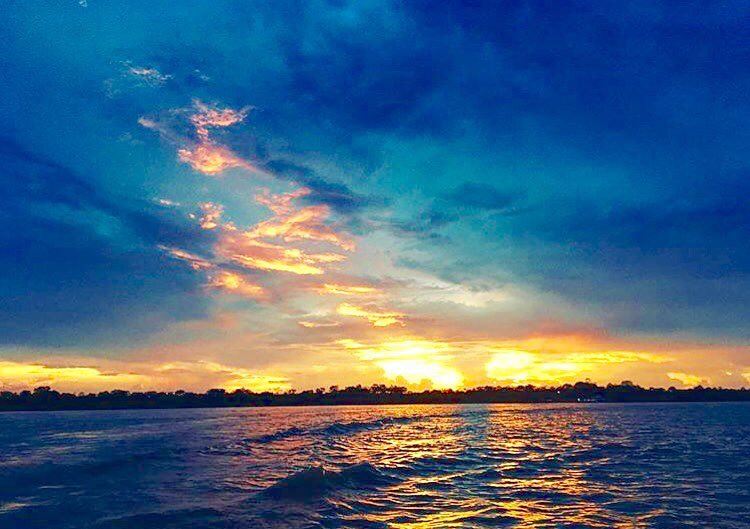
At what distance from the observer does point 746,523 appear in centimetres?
1947

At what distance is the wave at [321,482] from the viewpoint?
26000mm

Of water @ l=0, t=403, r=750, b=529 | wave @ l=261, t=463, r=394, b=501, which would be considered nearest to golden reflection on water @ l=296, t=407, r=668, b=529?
water @ l=0, t=403, r=750, b=529

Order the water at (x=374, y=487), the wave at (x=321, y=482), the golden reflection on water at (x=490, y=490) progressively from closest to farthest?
the golden reflection on water at (x=490, y=490), the water at (x=374, y=487), the wave at (x=321, y=482)

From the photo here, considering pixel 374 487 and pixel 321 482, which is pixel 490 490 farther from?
pixel 321 482

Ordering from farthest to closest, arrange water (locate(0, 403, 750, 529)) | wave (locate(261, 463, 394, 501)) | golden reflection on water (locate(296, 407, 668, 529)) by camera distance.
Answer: wave (locate(261, 463, 394, 501)) → water (locate(0, 403, 750, 529)) → golden reflection on water (locate(296, 407, 668, 529))

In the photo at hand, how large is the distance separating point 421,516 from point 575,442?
40980mm

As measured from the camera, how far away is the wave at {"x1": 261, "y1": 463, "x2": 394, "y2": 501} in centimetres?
2600

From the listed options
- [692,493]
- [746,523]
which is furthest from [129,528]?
[692,493]

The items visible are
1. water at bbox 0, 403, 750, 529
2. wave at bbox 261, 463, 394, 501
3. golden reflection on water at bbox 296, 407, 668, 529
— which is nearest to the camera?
golden reflection on water at bbox 296, 407, 668, 529

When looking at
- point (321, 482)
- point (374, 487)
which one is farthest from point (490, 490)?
point (321, 482)

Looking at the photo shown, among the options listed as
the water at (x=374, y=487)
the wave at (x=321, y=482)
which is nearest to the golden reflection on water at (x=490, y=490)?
the water at (x=374, y=487)

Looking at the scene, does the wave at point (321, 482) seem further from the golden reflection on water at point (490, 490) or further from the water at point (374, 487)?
the golden reflection on water at point (490, 490)

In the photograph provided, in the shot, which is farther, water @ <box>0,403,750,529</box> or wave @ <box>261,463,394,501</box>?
wave @ <box>261,463,394,501</box>

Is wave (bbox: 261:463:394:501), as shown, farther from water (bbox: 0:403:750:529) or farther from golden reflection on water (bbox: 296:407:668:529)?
golden reflection on water (bbox: 296:407:668:529)
